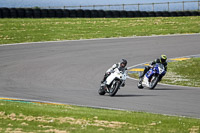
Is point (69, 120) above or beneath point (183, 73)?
above

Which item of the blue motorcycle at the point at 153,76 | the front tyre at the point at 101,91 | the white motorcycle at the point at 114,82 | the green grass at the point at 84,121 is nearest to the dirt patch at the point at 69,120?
the green grass at the point at 84,121

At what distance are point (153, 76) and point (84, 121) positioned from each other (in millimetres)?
8135

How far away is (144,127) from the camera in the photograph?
35.3 ft

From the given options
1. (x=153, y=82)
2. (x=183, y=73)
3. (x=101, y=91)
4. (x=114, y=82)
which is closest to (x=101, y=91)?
(x=101, y=91)

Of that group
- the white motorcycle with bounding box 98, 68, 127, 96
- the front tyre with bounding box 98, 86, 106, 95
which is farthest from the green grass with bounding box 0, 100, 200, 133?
the front tyre with bounding box 98, 86, 106, 95

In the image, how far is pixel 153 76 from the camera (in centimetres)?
1888

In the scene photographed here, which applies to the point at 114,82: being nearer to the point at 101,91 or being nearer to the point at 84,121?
the point at 101,91

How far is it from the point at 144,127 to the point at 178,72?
12914 mm

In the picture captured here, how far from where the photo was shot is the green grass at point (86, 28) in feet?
123

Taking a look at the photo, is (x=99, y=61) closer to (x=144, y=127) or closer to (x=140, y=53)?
(x=140, y=53)

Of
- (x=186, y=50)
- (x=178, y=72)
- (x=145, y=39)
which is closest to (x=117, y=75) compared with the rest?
(x=178, y=72)

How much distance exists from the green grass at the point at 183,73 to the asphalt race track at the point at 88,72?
1.49 meters

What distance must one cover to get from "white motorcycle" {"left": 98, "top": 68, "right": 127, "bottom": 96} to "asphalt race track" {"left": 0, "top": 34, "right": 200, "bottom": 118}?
228mm

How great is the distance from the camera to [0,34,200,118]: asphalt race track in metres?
15.4
